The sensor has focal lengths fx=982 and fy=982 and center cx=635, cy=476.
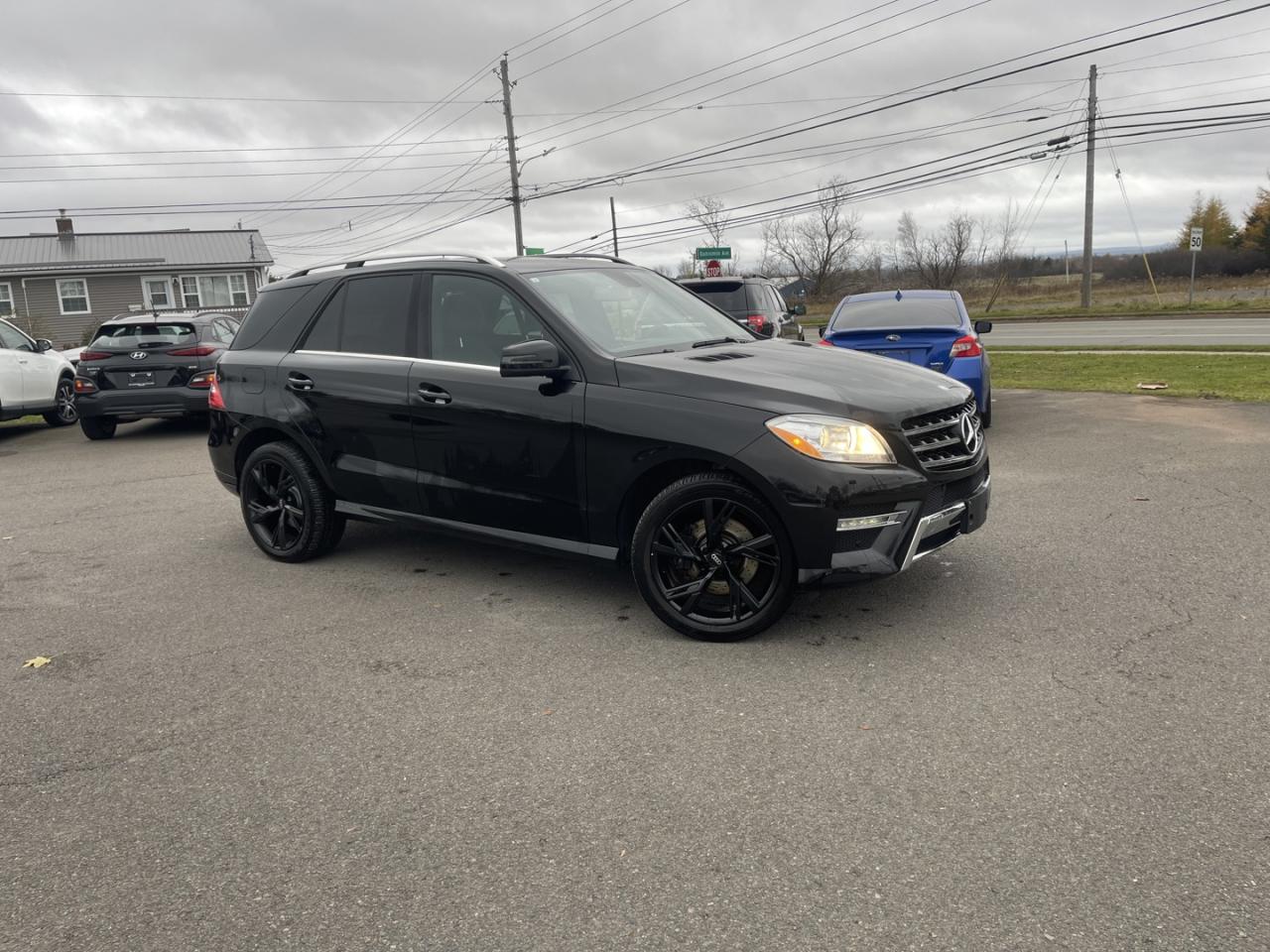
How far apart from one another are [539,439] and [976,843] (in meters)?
2.77

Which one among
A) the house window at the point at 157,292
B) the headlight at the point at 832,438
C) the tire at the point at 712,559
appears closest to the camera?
the headlight at the point at 832,438

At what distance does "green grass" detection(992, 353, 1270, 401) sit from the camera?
38.8 feet

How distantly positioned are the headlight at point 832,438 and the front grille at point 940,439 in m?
0.19

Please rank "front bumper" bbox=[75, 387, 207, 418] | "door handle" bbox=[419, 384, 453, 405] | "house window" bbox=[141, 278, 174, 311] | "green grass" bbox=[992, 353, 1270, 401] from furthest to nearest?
"house window" bbox=[141, 278, 174, 311]
"front bumper" bbox=[75, 387, 207, 418]
"green grass" bbox=[992, 353, 1270, 401]
"door handle" bbox=[419, 384, 453, 405]

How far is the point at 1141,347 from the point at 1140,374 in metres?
5.81

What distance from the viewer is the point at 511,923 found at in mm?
2566

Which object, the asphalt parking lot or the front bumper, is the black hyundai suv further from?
the front bumper

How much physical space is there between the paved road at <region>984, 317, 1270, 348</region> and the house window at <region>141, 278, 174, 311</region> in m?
32.3

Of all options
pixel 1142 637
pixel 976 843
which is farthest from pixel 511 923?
pixel 1142 637

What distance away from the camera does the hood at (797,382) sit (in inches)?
168

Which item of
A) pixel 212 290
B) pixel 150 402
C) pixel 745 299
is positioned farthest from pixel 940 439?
pixel 212 290

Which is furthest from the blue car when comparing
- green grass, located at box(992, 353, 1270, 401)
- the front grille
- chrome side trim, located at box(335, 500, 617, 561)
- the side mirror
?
the side mirror

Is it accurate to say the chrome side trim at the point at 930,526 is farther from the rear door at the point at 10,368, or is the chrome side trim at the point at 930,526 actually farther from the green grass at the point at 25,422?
the green grass at the point at 25,422

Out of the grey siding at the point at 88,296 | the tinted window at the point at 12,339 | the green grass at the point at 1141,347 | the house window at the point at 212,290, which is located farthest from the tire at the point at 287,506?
the house window at the point at 212,290
